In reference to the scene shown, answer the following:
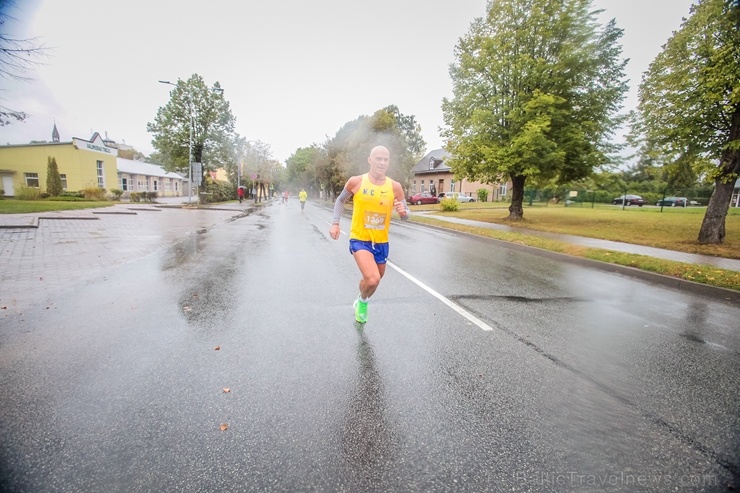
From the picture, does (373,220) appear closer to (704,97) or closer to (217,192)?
(704,97)

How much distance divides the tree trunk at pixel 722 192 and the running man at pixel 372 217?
44.0 ft

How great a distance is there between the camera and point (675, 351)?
383cm

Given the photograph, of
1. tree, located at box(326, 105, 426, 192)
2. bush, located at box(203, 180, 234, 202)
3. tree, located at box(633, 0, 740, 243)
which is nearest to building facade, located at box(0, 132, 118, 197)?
bush, located at box(203, 180, 234, 202)

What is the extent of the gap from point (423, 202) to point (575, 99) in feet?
90.0

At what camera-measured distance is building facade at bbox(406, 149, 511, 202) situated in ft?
172

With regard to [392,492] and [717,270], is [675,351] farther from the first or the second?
[717,270]

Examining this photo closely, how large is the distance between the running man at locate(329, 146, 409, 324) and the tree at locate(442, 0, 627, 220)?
1476 cm

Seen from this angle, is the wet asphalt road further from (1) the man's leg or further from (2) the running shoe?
(1) the man's leg

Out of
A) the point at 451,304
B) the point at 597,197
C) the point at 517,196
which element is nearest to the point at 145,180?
the point at 517,196

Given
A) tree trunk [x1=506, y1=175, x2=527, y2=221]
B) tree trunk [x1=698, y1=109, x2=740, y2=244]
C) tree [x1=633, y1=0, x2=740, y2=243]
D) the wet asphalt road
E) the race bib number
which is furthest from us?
tree trunk [x1=506, y1=175, x2=527, y2=221]

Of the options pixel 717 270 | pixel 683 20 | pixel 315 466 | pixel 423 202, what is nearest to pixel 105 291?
pixel 315 466

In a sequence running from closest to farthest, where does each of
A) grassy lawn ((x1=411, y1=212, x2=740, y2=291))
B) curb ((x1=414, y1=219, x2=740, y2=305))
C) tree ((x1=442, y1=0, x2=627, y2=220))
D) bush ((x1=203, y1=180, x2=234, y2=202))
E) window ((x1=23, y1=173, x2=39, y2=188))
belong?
curb ((x1=414, y1=219, x2=740, y2=305)) → grassy lawn ((x1=411, y1=212, x2=740, y2=291)) → tree ((x1=442, y1=0, x2=627, y2=220)) → window ((x1=23, y1=173, x2=39, y2=188)) → bush ((x1=203, y1=180, x2=234, y2=202))

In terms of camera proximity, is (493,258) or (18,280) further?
(493,258)

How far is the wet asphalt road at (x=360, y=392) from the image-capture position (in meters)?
2.01
